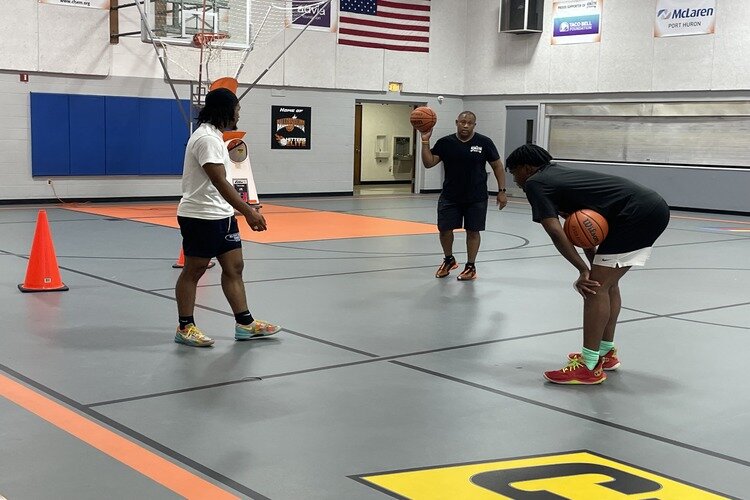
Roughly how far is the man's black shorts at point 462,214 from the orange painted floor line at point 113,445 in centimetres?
583

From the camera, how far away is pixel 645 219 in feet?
19.2

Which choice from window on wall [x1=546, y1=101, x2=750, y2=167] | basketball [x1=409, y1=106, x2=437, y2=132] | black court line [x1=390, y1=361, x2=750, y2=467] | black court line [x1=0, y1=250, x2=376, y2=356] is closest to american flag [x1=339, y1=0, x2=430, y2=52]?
window on wall [x1=546, y1=101, x2=750, y2=167]

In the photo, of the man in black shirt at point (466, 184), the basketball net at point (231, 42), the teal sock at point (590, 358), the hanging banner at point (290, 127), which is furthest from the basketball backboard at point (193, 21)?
the teal sock at point (590, 358)

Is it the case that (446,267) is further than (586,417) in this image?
Yes

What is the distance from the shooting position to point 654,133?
22.3 metres

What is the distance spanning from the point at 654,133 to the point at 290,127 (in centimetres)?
909

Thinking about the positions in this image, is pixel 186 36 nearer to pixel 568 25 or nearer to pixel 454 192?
pixel 454 192

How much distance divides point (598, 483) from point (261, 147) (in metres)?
19.5

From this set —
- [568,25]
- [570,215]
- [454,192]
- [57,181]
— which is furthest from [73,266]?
[568,25]

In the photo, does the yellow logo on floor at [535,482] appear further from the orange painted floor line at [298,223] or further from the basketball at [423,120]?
the orange painted floor line at [298,223]

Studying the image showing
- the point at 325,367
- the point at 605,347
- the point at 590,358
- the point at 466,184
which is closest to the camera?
the point at 590,358

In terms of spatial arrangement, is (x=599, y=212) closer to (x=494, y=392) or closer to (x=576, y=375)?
(x=576, y=375)

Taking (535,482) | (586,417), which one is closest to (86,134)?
(586,417)

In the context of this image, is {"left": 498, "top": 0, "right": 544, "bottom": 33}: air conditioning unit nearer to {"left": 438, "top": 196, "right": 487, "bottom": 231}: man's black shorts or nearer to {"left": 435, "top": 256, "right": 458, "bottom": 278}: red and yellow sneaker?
{"left": 438, "top": 196, "right": 487, "bottom": 231}: man's black shorts
